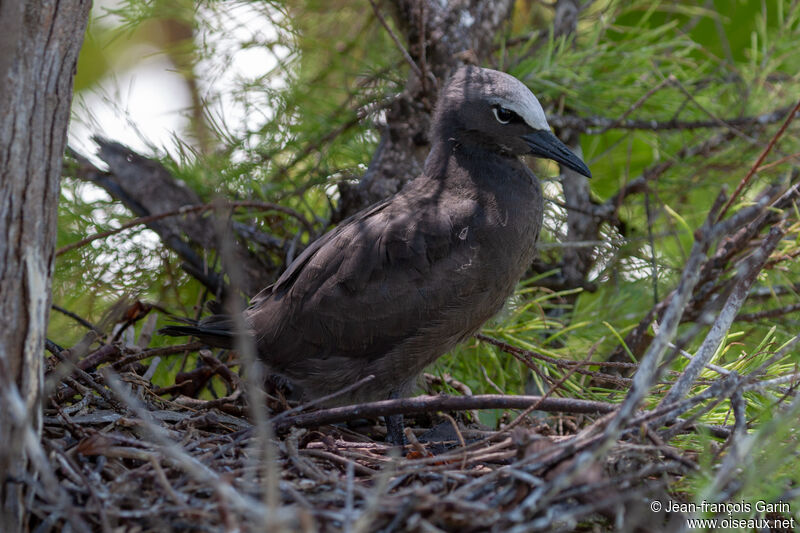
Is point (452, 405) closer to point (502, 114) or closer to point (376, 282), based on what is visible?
point (376, 282)

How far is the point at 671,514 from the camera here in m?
2.11

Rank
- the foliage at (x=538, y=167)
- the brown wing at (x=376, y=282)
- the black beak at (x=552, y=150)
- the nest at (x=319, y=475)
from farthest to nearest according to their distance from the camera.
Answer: the foliage at (x=538, y=167) → the black beak at (x=552, y=150) → the brown wing at (x=376, y=282) → the nest at (x=319, y=475)

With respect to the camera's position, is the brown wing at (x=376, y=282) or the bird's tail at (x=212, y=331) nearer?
the brown wing at (x=376, y=282)

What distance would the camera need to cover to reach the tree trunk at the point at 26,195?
1.79 meters

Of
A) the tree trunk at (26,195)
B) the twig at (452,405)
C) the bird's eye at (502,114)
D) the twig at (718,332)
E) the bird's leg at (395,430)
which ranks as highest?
the bird's eye at (502,114)

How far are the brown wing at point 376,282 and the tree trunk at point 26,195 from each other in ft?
4.06

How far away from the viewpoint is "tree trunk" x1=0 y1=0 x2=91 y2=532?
1791 mm

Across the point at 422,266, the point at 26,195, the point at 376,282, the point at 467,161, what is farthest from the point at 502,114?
the point at 26,195

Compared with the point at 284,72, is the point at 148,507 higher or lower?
lower

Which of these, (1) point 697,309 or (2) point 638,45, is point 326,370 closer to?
(1) point 697,309

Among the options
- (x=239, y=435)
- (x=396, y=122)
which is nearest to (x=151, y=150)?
(x=396, y=122)

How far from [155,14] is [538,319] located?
7.65 ft

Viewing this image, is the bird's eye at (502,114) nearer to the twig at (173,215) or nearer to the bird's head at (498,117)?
the bird's head at (498,117)

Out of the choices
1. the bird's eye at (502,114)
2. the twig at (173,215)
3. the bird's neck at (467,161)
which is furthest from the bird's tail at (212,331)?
the bird's eye at (502,114)
